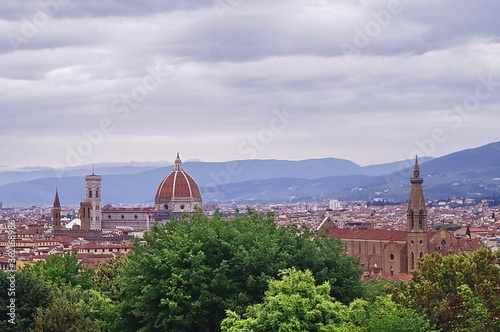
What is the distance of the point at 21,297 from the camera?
26.2 meters

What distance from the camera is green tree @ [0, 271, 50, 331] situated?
25.2m

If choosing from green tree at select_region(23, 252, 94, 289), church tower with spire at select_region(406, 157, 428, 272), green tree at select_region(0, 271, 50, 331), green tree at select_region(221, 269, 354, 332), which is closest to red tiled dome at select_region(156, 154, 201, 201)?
church tower with spire at select_region(406, 157, 428, 272)

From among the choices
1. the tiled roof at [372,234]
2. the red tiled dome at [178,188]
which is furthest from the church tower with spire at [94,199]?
the tiled roof at [372,234]

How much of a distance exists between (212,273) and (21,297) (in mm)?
5643

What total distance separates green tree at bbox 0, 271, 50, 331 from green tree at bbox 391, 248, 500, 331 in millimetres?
10313

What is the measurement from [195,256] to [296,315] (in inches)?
219

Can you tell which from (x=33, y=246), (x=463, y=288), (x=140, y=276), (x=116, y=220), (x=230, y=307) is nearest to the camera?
(x=463, y=288)

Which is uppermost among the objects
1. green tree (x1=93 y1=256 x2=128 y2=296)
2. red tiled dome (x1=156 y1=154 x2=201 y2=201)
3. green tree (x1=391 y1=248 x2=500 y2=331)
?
red tiled dome (x1=156 y1=154 x2=201 y2=201)

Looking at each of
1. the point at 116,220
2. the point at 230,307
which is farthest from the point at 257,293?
the point at 116,220

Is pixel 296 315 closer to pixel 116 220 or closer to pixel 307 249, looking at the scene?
A: pixel 307 249

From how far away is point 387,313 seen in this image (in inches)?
810

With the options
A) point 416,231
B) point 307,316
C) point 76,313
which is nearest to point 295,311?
point 307,316

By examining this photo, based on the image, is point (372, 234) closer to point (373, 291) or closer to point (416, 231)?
point (416, 231)

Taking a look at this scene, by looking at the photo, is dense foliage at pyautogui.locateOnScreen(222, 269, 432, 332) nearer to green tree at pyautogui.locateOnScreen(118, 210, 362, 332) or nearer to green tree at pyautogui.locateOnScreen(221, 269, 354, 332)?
green tree at pyautogui.locateOnScreen(221, 269, 354, 332)
